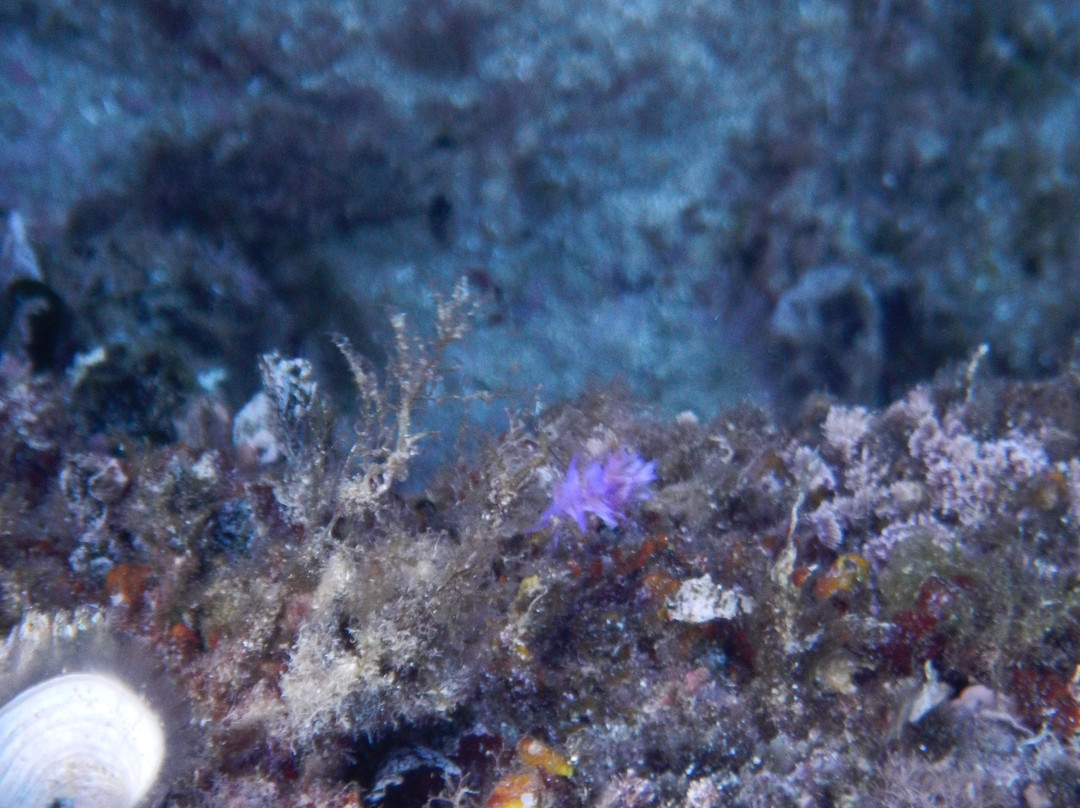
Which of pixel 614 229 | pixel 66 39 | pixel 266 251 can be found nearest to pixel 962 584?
pixel 614 229

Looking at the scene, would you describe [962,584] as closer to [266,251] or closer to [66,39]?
[266,251]

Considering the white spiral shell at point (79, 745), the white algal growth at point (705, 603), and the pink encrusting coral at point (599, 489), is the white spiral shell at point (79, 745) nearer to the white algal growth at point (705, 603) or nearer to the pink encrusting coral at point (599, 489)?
the pink encrusting coral at point (599, 489)

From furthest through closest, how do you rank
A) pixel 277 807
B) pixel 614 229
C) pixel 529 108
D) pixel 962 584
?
pixel 614 229, pixel 529 108, pixel 962 584, pixel 277 807

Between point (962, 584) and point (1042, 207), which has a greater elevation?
point (1042, 207)

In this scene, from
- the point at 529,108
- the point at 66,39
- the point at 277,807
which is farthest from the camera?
the point at 529,108

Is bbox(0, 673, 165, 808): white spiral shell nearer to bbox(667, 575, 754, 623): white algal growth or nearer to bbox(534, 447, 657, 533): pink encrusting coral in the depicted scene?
bbox(534, 447, 657, 533): pink encrusting coral

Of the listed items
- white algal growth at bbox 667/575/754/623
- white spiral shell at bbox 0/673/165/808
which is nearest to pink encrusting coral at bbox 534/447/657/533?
white algal growth at bbox 667/575/754/623

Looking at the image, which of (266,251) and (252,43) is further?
(266,251)
